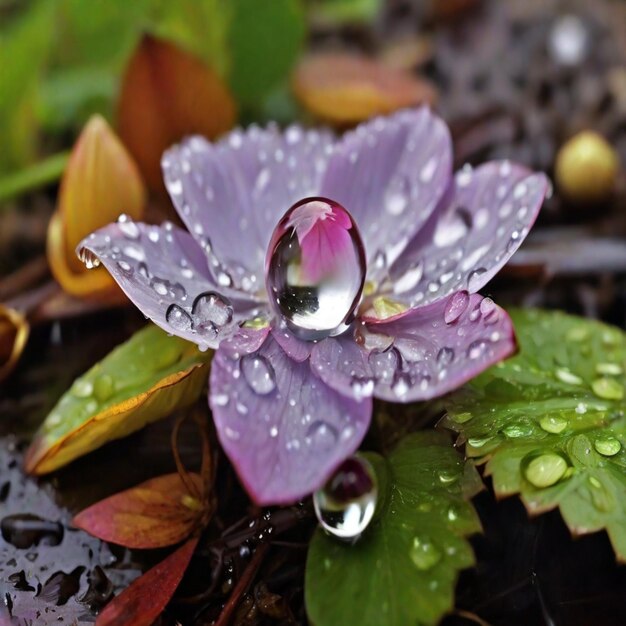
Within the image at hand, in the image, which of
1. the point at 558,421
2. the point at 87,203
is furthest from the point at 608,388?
the point at 87,203

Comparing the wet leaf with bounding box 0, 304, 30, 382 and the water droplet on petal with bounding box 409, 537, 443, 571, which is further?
the wet leaf with bounding box 0, 304, 30, 382

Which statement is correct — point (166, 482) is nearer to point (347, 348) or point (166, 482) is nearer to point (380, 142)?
point (347, 348)

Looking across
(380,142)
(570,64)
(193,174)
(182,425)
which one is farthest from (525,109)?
(182,425)

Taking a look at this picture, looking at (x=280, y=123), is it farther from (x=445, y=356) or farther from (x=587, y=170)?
(x=445, y=356)

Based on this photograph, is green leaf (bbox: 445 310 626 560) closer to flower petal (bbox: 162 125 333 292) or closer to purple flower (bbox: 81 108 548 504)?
purple flower (bbox: 81 108 548 504)

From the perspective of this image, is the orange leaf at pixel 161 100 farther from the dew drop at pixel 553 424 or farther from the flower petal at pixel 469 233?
the dew drop at pixel 553 424

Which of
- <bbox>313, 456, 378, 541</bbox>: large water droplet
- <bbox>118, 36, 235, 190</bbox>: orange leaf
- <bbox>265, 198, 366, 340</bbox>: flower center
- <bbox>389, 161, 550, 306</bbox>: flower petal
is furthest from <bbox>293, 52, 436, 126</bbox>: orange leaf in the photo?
<bbox>313, 456, 378, 541</bbox>: large water droplet
